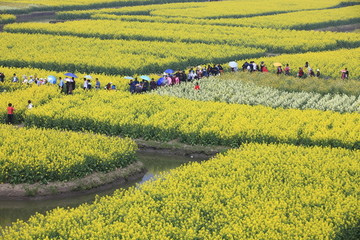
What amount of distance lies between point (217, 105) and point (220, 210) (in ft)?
43.6

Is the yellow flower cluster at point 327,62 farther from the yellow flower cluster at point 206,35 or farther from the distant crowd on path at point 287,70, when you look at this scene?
the yellow flower cluster at point 206,35

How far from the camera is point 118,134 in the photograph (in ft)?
88.6

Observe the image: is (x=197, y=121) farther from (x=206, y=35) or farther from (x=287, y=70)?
(x=206, y=35)

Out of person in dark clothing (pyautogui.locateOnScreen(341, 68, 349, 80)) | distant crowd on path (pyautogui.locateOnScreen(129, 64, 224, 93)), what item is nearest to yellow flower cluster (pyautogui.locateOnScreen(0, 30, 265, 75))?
distant crowd on path (pyautogui.locateOnScreen(129, 64, 224, 93))

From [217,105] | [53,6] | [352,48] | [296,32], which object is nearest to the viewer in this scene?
[217,105]

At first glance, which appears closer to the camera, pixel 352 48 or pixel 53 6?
pixel 352 48

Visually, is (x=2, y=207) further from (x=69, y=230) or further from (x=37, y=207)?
(x=69, y=230)

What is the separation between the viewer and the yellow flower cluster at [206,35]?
176 ft

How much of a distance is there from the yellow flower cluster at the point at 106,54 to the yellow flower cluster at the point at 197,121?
11212 mm

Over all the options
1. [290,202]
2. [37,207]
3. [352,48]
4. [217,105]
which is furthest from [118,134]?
[352,48]

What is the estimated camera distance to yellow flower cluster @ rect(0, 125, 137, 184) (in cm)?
2077

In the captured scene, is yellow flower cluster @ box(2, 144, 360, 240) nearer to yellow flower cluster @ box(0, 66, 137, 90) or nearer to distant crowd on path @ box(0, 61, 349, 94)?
distant crowd on path @ box(0, 61, 349, 94)

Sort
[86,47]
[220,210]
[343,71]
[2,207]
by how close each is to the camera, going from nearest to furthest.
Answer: [220,210]
[2,207]
[343,71]
[86,47]

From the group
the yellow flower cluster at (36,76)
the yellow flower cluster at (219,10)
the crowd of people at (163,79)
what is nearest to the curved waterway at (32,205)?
the crowd of people at (163,79)
